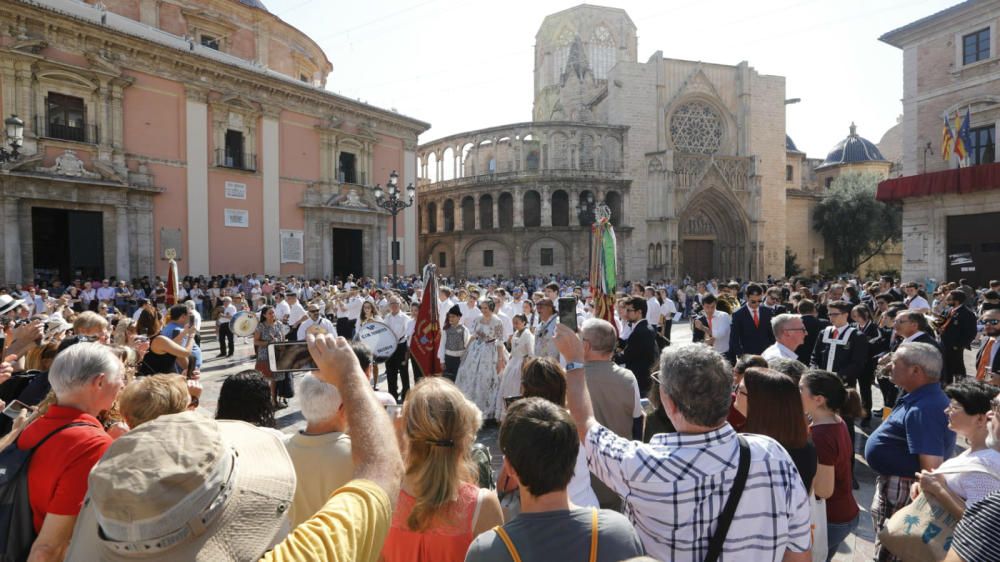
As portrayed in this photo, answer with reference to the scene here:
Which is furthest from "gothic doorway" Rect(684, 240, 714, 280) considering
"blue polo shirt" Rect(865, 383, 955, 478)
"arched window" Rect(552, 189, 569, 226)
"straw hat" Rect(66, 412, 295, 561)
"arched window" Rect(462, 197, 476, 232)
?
"straw hat" Rect(66, 412, 295, 561)

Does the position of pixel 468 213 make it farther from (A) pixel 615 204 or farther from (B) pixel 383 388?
(B) pixel 383 388

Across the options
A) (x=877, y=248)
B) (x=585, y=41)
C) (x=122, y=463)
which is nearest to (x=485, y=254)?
(x=585, y=41)

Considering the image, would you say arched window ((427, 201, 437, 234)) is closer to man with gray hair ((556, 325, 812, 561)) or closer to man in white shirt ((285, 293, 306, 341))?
man in white shirt ((285, 293, 306, 341))

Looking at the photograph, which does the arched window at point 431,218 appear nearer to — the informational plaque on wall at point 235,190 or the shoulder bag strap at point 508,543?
the informational plaque on wall at point 235,190

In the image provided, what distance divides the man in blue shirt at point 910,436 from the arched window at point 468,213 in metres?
39.8

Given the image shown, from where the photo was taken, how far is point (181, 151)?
73.5 ft

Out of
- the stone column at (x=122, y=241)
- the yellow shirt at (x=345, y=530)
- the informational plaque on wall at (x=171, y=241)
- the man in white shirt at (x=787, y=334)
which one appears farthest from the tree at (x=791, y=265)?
the yellow shirt at (x=345, y=530)

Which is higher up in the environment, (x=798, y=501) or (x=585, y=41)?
(x=585, y=41)

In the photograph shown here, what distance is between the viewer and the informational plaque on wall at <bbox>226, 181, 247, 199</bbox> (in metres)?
24.0

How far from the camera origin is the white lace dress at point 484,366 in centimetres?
838

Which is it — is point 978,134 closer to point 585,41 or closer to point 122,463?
point 122,463

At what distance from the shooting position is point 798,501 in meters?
2.21

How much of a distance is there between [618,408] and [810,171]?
58.5 metres

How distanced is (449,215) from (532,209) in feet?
23.9
